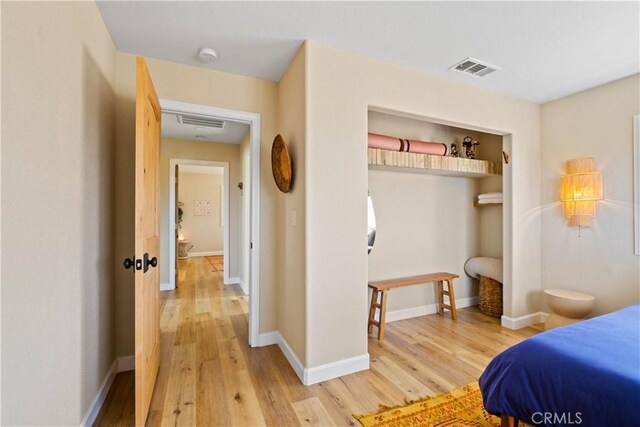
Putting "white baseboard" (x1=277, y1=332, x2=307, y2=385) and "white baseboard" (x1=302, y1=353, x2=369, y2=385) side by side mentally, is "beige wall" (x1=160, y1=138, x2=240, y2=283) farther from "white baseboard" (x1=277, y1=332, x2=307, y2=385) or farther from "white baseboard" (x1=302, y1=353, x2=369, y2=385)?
"white baseboard" (x1=302, y1=353, x2=369, y2=385)

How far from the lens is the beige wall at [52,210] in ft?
3.26

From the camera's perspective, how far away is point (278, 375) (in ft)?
7.23

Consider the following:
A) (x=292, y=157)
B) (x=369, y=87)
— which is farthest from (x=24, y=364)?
(x=369, y=87)

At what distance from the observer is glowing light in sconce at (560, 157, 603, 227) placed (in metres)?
2.82

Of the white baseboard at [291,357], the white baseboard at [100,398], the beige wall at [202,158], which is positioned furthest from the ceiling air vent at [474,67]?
the beige wall at [202,158]

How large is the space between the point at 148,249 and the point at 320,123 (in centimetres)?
144

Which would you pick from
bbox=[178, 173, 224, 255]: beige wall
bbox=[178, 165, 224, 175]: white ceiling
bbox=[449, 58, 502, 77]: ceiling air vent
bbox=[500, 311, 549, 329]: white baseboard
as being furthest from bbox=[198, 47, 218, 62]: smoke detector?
bbox=[178, 173, 224, 255]: beige wall

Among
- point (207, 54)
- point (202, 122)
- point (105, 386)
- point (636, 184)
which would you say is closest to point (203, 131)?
point (202, 122)

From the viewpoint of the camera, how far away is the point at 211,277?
18.5ft

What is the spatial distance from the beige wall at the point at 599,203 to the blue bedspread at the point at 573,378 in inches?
61.1

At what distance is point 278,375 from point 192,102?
231 centimetres

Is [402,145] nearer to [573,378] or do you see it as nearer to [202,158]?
[573,378]

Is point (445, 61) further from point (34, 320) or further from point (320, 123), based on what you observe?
point (34, 320)

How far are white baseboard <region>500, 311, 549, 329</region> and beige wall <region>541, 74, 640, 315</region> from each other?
335 millimetres
